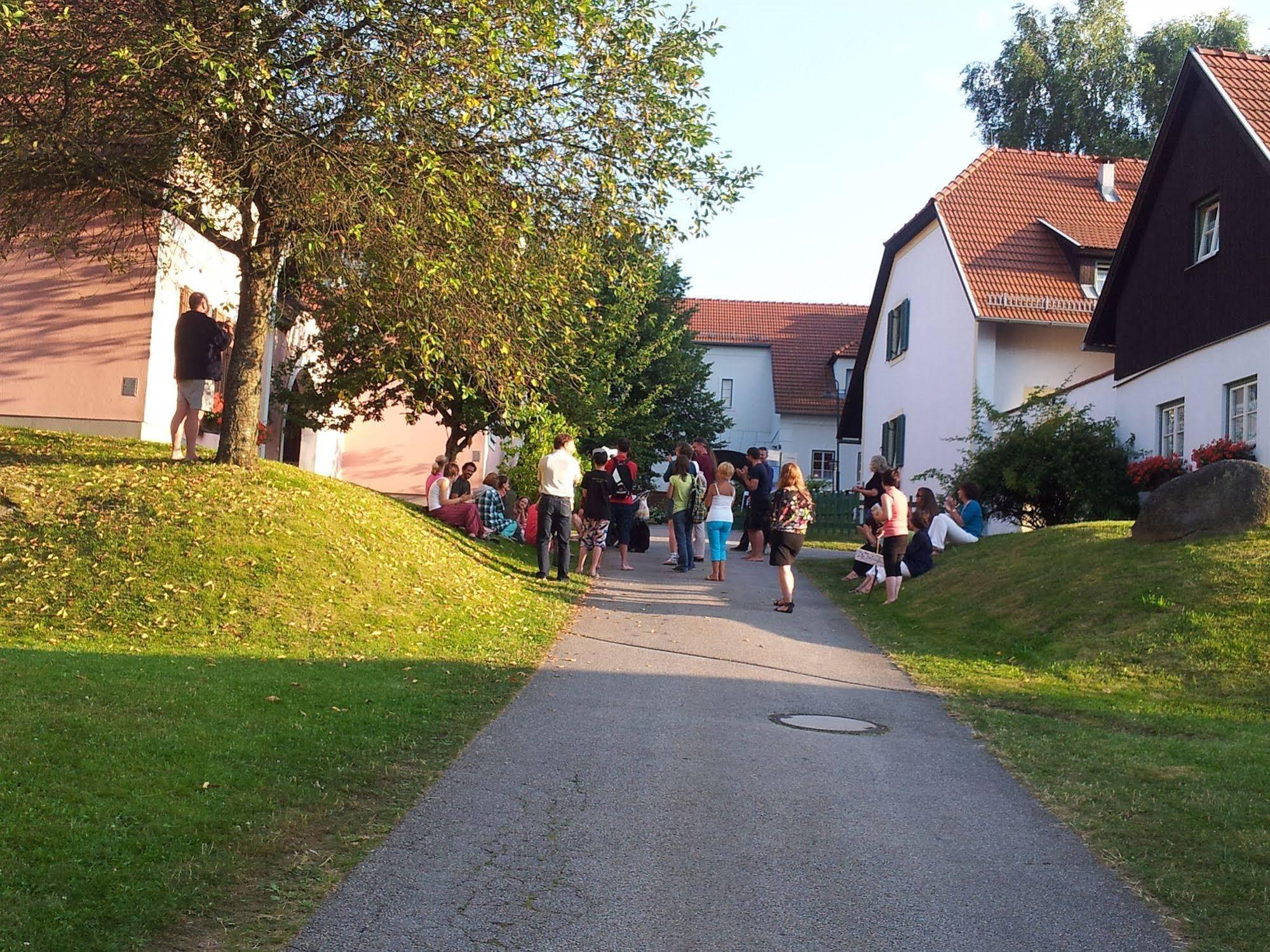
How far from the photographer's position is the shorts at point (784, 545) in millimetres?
15016

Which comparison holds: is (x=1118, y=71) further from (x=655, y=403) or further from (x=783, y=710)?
(x=783, y=710)

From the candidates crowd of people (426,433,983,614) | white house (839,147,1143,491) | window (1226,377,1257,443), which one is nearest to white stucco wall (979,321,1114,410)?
white house (839,147,1143,491)

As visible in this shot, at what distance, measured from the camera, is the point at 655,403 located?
121 ft

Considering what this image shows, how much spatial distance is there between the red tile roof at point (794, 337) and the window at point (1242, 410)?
3670 centimetres

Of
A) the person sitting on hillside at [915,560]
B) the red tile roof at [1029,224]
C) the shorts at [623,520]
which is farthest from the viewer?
the red tile roof at [1029,224]

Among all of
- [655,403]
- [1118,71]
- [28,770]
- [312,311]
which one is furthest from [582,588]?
→ [1118,71]

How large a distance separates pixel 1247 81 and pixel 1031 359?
343 inches

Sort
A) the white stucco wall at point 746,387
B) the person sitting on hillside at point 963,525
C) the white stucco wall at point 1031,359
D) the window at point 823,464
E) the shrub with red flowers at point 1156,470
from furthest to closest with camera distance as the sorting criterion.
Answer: the white stucco wall at point 746,387, the window at point 823,464, the white stucco wall at point 1031,359, the shrub with red flowers at point 1156,470, the person sitting on hillside at point 963,525

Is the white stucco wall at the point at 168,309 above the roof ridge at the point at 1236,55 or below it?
below

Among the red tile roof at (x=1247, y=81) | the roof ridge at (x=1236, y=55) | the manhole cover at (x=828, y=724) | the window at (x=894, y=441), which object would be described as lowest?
the manhole cover at (x=828, y=724)

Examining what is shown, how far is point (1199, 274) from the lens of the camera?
20.6 metres

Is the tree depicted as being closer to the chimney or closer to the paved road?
the paved road

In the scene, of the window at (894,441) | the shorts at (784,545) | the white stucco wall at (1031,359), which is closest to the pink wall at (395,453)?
the window at (894,441)

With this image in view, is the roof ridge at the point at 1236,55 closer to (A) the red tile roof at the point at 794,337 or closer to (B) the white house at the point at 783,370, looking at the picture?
(B) the white house at the point at 783,370
